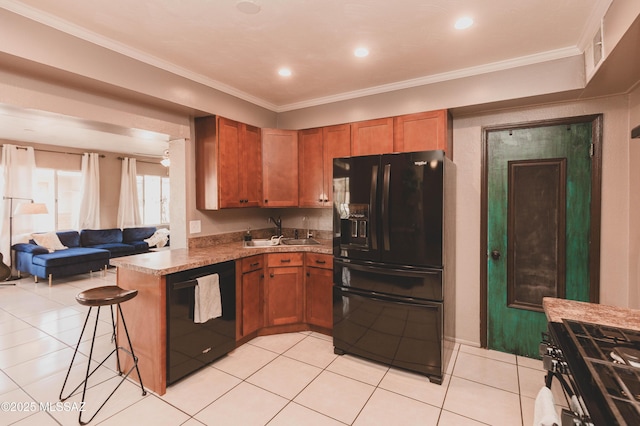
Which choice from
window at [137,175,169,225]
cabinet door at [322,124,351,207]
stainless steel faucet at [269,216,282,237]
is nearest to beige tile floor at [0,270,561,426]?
stainless steel faucet at [269,216,282,237]

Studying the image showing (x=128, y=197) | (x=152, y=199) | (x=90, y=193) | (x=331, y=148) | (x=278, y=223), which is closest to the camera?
(x=331, y=148)

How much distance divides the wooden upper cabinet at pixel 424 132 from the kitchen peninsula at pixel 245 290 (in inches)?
54.3

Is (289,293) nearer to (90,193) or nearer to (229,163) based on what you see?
(229,163)

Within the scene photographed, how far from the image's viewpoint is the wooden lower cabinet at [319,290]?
329cm

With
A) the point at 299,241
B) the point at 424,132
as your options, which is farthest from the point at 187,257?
the point at 424,132

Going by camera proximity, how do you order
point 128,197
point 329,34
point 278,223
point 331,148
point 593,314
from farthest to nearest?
1. point 128,197
2. point 278,223
3. point 331,148
4. point 329,34
5. point 593,314

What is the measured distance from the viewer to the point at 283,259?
335cm

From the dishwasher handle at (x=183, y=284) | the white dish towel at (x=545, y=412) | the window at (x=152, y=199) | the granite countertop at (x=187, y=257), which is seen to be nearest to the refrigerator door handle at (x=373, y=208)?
the granite countertop at (x=187, y=257)

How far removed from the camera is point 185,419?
2.07m

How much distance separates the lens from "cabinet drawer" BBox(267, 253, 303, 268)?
10.9 ft

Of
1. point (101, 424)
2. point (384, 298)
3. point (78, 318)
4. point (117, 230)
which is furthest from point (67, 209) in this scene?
point (384, 298)

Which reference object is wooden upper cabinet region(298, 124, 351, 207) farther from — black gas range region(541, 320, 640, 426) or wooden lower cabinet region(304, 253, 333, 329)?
black gas range region(541, 320, 640, 426)

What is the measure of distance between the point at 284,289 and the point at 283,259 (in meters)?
0.33

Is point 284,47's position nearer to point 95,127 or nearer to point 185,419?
point 95,127
